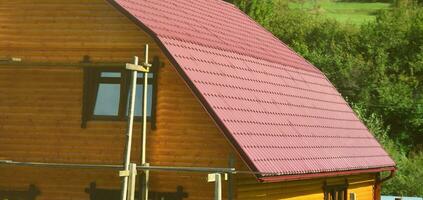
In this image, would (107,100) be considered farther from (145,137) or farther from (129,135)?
(129,135)

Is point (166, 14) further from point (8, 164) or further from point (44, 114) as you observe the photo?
point (8, 164)

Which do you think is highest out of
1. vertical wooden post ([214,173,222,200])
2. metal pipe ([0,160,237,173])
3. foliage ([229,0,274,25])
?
foliage ([229,0,274,25])

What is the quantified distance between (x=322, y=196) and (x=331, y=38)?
24.2m

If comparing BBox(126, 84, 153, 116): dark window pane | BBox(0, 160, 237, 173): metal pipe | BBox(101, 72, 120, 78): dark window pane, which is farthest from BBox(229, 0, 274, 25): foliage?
BBox(0, 160, 237, 173): metal pipe

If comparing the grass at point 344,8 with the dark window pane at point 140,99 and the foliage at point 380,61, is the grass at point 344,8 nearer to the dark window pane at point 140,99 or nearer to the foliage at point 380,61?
the foliage at point 380,61

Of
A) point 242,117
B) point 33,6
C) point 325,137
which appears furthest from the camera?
point 325,137

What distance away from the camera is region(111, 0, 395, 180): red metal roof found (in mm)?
13047

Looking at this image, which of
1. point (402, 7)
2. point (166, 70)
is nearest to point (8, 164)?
point (166, 70)

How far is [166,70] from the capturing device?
1332 centimetres

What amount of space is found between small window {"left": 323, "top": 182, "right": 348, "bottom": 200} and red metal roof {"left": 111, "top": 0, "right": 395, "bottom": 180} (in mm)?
720

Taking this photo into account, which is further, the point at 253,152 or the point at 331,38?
the point at 331,38

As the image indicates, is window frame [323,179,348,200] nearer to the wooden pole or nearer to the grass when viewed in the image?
the wooden pole

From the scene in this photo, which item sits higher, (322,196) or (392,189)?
(392,189)

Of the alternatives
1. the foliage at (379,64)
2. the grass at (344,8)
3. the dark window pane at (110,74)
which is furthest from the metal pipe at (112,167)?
the grass at (344,8)
